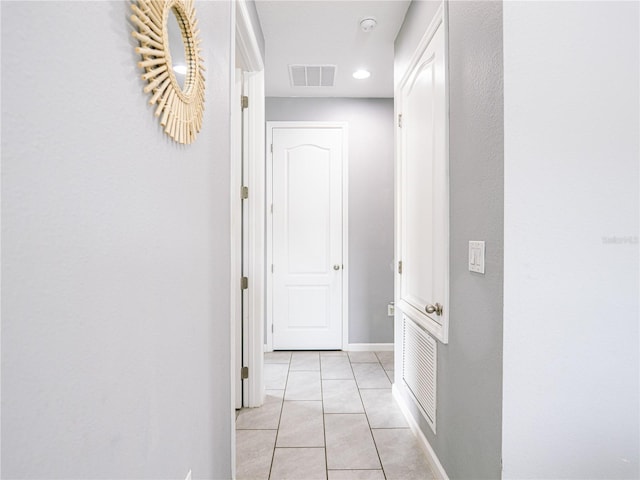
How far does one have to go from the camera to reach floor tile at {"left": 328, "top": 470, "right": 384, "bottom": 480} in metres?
1.84

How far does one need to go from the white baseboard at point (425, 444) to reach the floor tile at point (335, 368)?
0.68 meters

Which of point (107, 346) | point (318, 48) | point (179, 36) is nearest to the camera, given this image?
point (107, 346)

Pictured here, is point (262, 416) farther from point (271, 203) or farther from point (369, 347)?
point (271, 203)

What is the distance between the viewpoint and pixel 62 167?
0.57m

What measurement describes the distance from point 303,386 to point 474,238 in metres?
2.09

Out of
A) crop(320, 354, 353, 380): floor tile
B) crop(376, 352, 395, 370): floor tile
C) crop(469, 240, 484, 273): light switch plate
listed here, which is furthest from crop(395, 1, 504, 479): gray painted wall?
crop(376, 352, 395, 370): floor tile

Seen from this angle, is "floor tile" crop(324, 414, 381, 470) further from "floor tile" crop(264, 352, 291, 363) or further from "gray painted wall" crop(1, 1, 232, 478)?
"floor tile" crop(264, 352, 291, 363)

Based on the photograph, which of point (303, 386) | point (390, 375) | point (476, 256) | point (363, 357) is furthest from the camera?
point (363, 357)

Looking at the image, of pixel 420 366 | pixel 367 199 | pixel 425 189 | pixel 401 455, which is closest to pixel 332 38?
pixel 425 189

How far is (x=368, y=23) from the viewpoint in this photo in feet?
8.41
